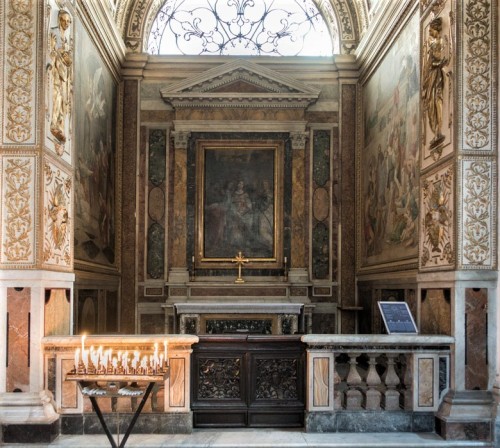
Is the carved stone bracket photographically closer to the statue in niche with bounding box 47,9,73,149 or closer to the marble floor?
the statue in niche with bounding box 47,9,73,149

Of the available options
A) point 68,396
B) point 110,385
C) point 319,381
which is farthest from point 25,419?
point 319,381

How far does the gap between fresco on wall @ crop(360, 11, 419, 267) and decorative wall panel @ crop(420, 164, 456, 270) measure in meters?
1.50

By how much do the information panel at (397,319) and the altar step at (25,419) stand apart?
4.29 metres

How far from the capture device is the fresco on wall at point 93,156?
11.7 m

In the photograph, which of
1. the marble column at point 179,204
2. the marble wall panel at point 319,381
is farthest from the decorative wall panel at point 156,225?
the marble wall panel at point 319,381

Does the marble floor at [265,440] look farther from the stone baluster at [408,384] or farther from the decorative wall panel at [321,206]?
the decorative wall panel at [321,206]

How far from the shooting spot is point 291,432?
26.5 feet

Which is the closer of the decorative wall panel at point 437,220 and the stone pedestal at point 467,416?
the stone pedestal at point 467,416

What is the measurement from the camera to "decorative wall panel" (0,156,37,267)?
7996 millimetres

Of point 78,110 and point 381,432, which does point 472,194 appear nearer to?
point 381,432

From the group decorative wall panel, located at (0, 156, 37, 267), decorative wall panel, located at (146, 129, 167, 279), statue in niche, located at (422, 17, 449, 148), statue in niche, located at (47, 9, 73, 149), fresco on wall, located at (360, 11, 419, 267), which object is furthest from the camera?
decorative wall panel, located at (146, 129, 167, 279)

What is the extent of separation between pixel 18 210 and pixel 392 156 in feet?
23.7

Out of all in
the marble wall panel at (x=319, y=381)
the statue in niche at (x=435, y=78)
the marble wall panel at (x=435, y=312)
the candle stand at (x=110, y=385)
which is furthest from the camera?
the statue in niche at (x=435, y=78)

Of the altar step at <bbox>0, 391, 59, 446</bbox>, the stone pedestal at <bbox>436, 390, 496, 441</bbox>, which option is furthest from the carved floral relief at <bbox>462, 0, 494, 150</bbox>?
the altar step at <bbox>0, 391, 59, 446</bbox>
